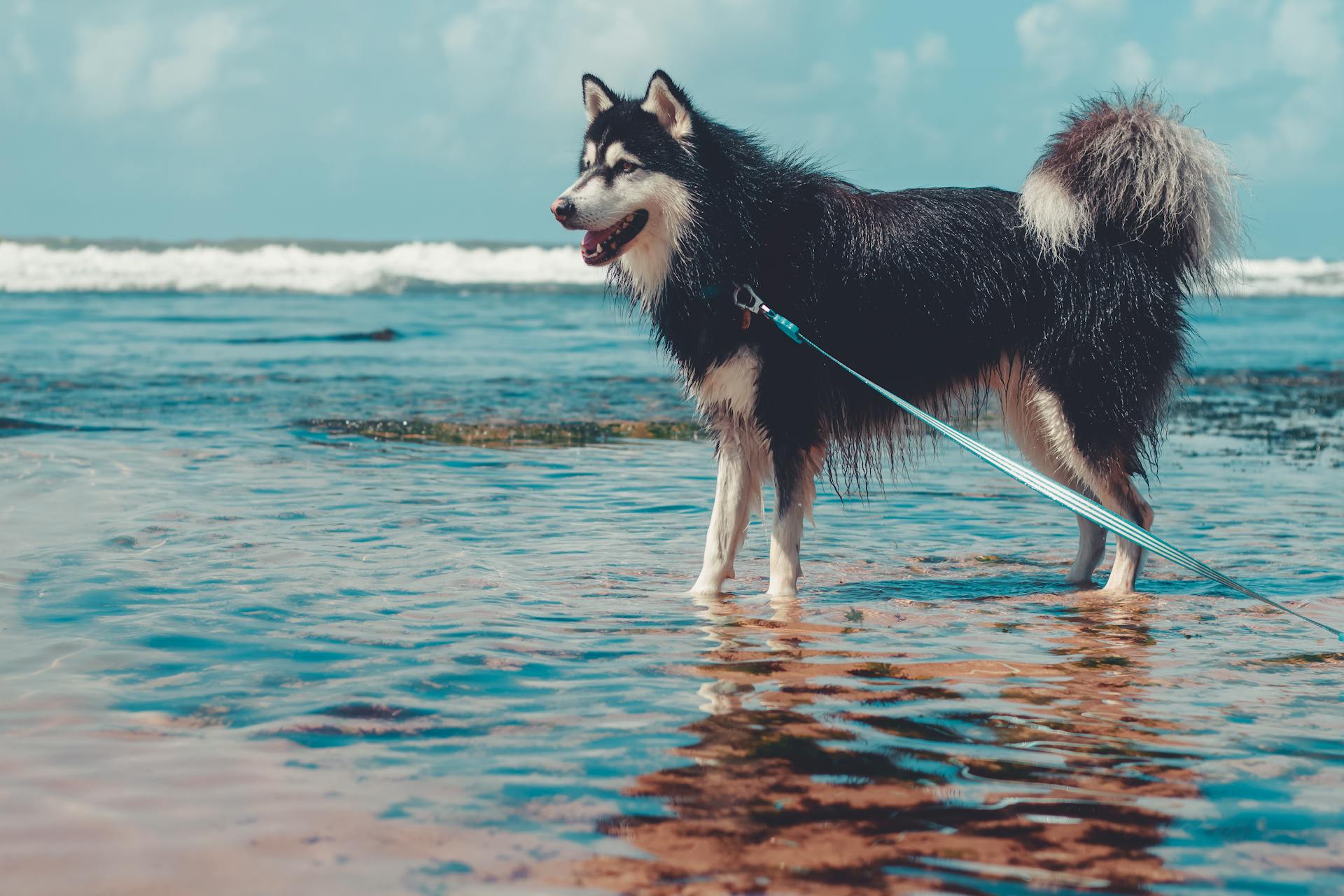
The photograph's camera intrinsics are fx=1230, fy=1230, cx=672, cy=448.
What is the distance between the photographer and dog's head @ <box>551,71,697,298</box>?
472cm

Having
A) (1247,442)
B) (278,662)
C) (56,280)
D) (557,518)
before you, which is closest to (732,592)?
(557,518)

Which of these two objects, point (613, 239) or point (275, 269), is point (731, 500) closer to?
point (613, 239)

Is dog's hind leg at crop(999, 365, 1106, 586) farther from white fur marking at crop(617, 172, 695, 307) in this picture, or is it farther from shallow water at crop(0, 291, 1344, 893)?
white fur marking at crop(617, 172, 695, 307)

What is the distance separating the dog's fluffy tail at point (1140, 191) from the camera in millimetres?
4930

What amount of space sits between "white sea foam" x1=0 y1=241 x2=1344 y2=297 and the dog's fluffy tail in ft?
84.9

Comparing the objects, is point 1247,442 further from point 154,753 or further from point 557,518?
point 154,753

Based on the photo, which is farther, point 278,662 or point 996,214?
point 996,214

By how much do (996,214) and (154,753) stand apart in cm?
377

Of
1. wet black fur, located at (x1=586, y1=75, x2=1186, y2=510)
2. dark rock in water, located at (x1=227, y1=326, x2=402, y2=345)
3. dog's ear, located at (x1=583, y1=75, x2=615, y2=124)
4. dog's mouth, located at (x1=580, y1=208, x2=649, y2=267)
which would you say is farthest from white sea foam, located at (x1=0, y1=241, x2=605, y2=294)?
dog's mouth, located at (x1=580, y1=208, x2=649, y2=267)

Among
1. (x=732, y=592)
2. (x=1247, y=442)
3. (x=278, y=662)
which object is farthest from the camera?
(x=1247, y=442)

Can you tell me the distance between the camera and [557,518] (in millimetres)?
6277

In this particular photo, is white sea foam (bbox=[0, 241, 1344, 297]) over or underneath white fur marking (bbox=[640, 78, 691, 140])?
over

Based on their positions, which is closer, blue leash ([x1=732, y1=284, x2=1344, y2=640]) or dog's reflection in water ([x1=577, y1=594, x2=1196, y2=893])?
dog's reflection in water ([x1=577, y1=594, x2=1196, y2=893])

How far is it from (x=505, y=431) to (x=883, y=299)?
4.96 m
